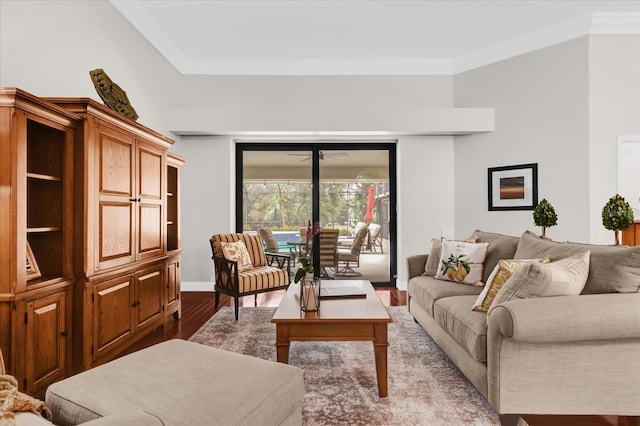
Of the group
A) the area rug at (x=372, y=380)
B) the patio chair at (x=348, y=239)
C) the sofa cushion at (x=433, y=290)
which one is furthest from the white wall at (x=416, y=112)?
the area rug at (x=372, y=380)

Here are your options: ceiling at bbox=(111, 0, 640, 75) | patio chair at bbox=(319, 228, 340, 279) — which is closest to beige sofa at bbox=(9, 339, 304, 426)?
ceiling at bbox=(111, 0, 640, 75)

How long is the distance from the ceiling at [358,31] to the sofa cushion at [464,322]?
10.3 feet

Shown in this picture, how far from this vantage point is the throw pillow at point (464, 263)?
3260 millimetres

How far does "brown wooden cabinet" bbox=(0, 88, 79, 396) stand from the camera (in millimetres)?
1904

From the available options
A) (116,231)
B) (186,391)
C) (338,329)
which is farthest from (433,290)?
(116,231)

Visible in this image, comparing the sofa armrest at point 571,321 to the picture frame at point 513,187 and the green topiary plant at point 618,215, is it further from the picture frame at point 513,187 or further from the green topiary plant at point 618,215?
the picture frame at point 513,187

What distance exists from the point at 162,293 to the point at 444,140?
4.26 m

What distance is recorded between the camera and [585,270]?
2131mm

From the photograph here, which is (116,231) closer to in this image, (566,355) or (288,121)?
(288,121)

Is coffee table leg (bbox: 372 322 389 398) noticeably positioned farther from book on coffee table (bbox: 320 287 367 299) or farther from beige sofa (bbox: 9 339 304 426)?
beige sofa (bbox: 9 339 304 426)

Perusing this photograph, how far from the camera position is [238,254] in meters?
4.33

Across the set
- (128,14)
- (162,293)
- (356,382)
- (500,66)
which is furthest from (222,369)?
(500,66)

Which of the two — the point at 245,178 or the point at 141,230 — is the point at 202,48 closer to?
the point at 245,178

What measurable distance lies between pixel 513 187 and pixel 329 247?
2.68 m
